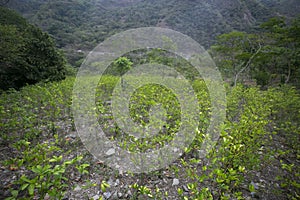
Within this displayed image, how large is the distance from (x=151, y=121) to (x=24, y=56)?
11.3 metres

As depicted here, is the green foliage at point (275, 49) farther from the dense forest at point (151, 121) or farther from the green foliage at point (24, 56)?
the green foliage at point (24, 56)

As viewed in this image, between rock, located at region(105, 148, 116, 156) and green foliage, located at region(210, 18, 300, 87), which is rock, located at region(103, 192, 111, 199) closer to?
rock, located at region(105, 148, 116, 156)

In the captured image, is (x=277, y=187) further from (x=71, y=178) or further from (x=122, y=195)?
(x=71, y=178)

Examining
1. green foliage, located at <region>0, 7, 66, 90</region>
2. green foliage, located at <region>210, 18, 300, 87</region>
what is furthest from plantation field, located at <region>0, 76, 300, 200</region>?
green foliage, located at <region>210, 18, 300, 87</region>

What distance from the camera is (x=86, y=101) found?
4.24 meters

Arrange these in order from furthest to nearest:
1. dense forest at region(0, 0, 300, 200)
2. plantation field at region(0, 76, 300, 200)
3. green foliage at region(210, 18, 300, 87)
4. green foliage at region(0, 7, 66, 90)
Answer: green foliage at region(210, 18, 300, 87) → green foliage at region(0, 7, 66, 90) → dense forest at region(0, 0, 300, 200) → plantation field at region(0, 76, 300, 200)

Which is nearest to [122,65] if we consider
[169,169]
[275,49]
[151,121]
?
[151,121]

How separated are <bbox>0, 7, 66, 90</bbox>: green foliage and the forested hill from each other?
66.3 ft

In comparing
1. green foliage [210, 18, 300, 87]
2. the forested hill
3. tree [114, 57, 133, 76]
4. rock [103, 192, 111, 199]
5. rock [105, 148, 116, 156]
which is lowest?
rock [105, 148, 116, 156]

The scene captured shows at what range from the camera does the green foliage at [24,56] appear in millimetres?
8062

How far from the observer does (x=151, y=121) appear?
280 centimetres

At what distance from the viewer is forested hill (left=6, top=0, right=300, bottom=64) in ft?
131

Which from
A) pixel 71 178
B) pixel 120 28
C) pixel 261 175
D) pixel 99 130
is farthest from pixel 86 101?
pixel 120 28

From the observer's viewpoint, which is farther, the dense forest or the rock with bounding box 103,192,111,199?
the rock with bounding box 103,192,111,199
